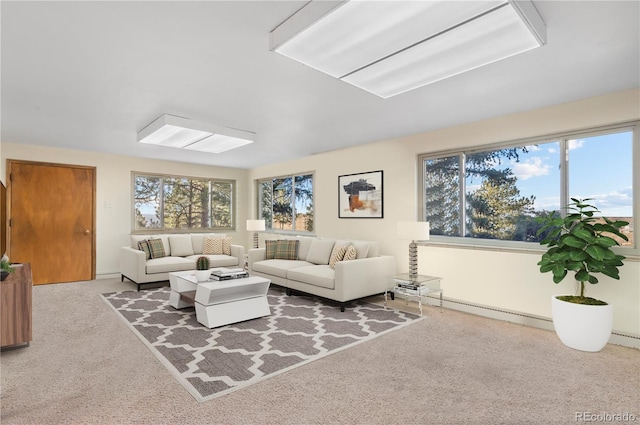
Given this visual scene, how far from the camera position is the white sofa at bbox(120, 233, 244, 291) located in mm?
5355

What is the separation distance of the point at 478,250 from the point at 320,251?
2327 mm

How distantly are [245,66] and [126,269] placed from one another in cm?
464

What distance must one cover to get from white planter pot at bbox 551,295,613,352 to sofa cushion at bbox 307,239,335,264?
10.0 ft

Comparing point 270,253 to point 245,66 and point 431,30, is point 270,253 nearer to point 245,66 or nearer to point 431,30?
point 245,66

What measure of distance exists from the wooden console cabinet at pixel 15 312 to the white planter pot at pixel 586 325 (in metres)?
4.78

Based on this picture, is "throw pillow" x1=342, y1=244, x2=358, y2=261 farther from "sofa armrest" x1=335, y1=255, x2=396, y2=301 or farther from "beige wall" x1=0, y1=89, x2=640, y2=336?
"beige wall" x1=0, y1=89, x2=640, y2=336

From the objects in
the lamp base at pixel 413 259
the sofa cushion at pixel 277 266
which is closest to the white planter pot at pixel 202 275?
the sofa cushion at pixel 277 266

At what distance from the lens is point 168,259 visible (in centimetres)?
587

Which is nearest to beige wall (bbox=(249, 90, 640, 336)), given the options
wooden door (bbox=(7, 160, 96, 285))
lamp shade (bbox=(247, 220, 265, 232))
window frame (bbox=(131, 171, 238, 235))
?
lamp shade (bbox=(247, 220, 265, 232))

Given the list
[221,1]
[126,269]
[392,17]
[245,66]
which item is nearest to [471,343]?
[392,17]

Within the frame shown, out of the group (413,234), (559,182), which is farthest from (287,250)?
(559,182)

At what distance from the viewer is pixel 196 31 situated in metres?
2.10

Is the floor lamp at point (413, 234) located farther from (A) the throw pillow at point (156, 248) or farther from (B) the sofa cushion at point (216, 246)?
(A) the throw pillow at point (156, 248)

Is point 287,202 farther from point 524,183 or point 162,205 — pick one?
point 524,183
